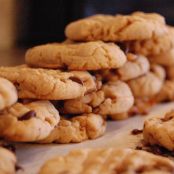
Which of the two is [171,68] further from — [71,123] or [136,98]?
[71,123]

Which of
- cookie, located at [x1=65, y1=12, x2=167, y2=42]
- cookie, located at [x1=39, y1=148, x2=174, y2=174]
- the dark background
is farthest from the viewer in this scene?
the dark background

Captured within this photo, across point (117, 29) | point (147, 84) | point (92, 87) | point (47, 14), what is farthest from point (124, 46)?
point (47, 14)

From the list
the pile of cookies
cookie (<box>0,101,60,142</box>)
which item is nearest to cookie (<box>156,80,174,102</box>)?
the pile of cookies

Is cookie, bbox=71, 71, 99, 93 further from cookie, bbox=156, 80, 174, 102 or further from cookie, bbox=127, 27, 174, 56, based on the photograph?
cookie, bbox=156, 80, 174, 102

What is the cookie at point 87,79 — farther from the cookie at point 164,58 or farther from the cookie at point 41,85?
the cookie at point 164,58

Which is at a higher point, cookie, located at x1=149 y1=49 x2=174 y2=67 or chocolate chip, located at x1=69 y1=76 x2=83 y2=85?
chocolate chip, located at x1=69 y1=76 x2=83 y2=85

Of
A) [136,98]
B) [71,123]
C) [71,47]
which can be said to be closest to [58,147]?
[71,123]

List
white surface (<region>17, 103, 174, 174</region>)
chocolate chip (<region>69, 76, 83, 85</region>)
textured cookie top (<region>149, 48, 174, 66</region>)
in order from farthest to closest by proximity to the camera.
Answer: textured cookie top (<region>149, 48, 174, 66</region>), chocolate chip (<region>69, 76, 83, 85</region>), white surface (<region>17, 103, 174, 174</region>)

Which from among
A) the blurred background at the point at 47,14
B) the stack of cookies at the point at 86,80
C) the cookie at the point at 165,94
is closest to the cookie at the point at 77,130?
the stack of cookies at the point at 86,80

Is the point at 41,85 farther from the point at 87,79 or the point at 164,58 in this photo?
the point at 164,58
